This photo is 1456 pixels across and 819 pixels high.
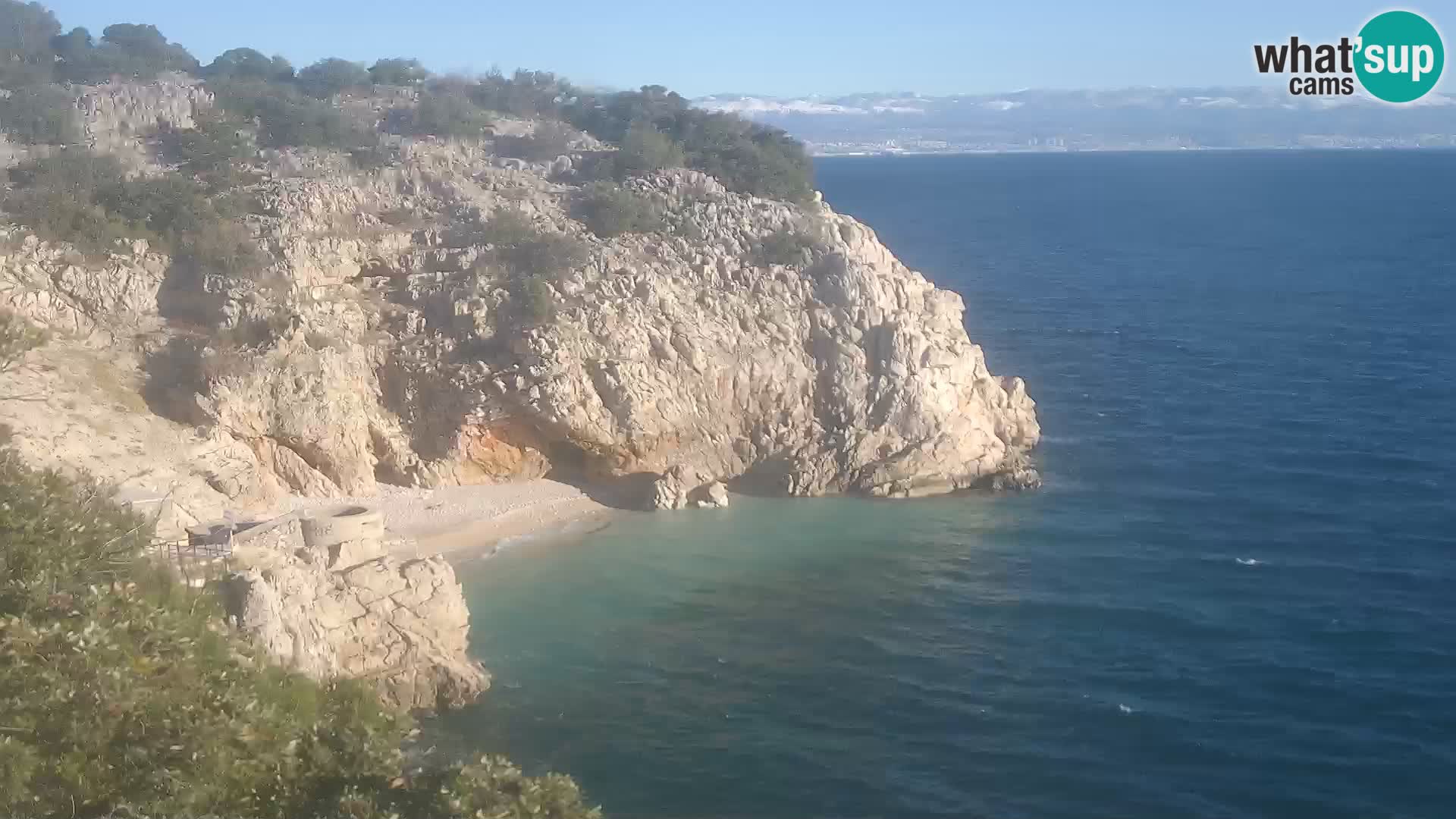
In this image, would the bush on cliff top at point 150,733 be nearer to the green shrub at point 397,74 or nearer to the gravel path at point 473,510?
the gravel path at point 473,510

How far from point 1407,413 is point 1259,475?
808cm

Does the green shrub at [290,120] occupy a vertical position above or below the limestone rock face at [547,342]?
above

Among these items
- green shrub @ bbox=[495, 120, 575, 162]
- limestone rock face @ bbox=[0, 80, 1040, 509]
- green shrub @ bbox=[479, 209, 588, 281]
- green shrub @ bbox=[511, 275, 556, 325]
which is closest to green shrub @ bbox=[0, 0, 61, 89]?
limestone rock face @ bbox=[0, 80, 1040, 509]

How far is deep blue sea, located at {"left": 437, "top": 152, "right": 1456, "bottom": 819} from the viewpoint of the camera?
1966 centimetres

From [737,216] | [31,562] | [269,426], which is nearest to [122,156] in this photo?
[269,426]

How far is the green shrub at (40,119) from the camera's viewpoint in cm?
3675

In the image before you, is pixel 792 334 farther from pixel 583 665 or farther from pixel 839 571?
pixel 583 665

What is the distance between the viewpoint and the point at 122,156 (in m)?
36.7

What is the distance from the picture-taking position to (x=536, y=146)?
1689 inches

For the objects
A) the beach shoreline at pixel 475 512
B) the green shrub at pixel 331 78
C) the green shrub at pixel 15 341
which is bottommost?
the beach shoreline at pixel 475 512

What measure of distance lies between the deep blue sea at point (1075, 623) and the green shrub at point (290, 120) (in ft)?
55.7

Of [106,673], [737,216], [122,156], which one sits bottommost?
[106,673]

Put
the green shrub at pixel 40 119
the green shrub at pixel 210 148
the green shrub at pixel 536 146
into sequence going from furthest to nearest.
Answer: the green shrub at pixel 536 146, the green shrub at pixel 40 119, the green shrub at pixel 210 148

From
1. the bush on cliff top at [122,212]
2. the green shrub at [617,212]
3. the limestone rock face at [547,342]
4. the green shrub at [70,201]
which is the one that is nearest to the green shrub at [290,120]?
the limestone rock face at [547,342]
